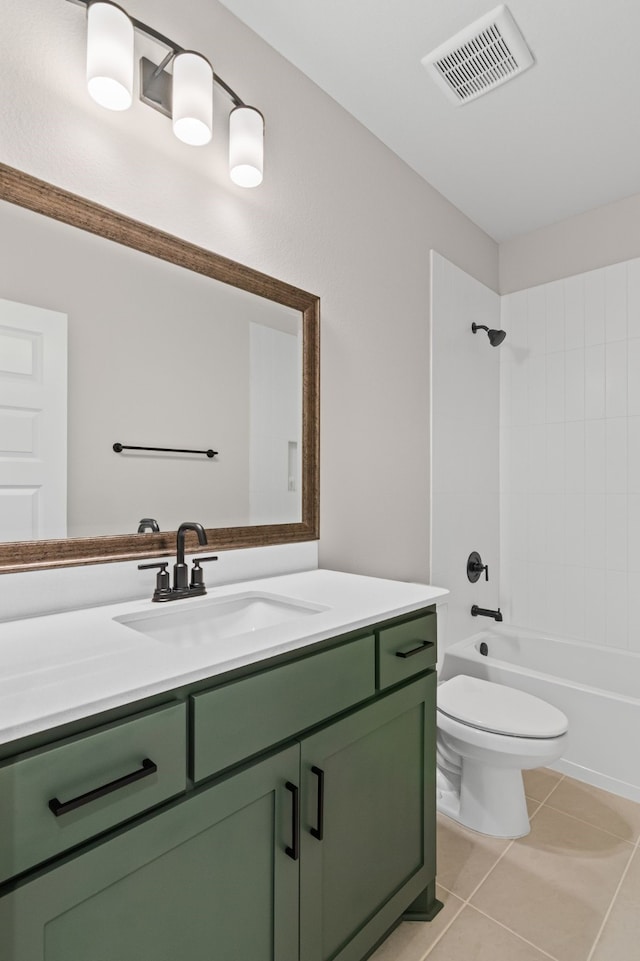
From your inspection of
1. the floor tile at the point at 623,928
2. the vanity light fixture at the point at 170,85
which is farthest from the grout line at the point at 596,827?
the vanity light fixture at the point at 170,85

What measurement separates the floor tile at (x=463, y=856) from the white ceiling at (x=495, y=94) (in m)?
2.60

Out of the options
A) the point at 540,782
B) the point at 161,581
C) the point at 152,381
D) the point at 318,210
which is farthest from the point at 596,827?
the point at 318,210

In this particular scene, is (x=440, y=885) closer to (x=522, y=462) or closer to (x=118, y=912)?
(x=118, y=912)

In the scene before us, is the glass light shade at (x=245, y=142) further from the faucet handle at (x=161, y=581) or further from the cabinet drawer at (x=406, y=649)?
the cabinet drawer at (x=406, y=649)

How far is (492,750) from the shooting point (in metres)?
1.72

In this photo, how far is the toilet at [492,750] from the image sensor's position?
1698mm

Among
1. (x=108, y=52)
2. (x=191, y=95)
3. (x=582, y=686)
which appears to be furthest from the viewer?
(x=582, y=686)

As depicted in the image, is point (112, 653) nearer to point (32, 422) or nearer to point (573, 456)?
point (32, 422)

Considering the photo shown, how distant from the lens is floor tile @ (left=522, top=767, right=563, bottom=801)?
6.82ft

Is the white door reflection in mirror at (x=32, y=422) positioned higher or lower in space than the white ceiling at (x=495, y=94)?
lower

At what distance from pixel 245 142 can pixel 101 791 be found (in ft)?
5.04

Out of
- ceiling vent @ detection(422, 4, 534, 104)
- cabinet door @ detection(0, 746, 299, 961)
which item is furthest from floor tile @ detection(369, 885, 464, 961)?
ceiling vent @ detection(422, 4, 534, 104)

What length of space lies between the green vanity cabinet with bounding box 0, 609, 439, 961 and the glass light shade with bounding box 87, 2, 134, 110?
1.27 metres

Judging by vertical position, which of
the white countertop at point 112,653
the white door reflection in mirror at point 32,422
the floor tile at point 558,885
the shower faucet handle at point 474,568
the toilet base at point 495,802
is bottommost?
the floor tile at point 558,885
